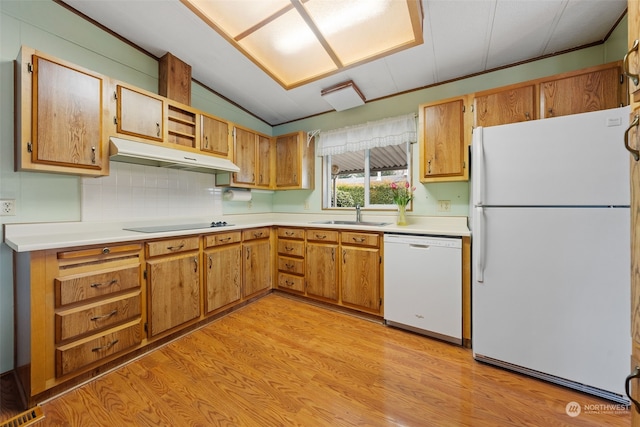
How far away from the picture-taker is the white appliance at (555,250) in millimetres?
1374

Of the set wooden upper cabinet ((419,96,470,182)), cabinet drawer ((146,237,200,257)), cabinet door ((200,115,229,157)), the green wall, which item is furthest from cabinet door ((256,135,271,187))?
wooden upper cabinet ((419,96,470,182))

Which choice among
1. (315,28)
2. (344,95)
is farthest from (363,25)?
(344,95)

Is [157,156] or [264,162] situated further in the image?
[264,162]

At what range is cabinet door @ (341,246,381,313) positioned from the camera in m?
2.35

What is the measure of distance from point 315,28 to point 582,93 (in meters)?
2.01

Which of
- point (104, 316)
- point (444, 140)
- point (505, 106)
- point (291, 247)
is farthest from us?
point (291, 247)

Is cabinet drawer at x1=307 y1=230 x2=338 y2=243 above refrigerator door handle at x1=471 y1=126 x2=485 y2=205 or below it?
below

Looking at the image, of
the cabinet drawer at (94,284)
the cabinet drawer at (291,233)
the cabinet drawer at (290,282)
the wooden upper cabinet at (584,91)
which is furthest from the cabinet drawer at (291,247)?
the wooden upper cabinet at (584,91)

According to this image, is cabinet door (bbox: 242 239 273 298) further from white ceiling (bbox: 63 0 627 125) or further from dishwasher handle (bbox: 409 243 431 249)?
white ceiling (bbox: 63 0 627 125)

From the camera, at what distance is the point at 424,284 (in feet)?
6.84

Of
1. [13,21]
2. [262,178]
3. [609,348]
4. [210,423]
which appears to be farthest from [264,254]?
[609,348]

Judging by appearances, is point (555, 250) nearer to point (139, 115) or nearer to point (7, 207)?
point (139, 115)

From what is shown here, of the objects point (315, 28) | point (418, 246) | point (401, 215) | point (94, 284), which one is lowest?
point (94, 284)

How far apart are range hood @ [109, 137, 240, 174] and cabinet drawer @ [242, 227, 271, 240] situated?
695mm
